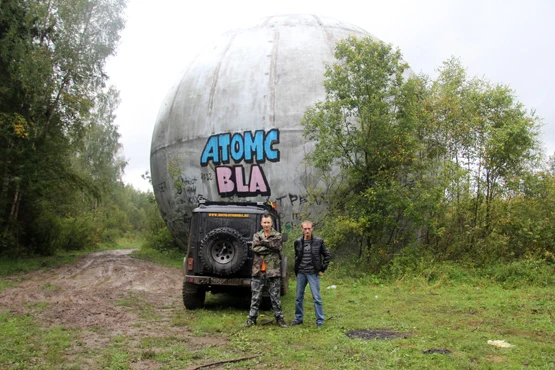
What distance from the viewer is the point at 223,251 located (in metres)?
8.27

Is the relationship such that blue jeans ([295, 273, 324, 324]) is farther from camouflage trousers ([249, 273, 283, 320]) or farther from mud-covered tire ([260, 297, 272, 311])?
mud-covered tire ([260, 297, 272, 311])

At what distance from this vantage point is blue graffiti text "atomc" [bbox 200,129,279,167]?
43.6 feet

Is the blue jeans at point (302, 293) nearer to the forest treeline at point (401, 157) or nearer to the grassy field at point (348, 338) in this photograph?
the grassy field at point (348, 338)

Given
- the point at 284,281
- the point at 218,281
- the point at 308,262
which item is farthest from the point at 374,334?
the point at 284,281

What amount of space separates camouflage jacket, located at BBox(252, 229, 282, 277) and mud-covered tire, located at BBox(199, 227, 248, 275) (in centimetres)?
66

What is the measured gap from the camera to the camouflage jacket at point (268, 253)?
7445mm

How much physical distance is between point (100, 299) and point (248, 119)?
252 inches

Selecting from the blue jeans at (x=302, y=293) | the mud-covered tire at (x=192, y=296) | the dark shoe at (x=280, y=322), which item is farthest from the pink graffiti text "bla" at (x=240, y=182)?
the dark shoe at (x=280, y=322)

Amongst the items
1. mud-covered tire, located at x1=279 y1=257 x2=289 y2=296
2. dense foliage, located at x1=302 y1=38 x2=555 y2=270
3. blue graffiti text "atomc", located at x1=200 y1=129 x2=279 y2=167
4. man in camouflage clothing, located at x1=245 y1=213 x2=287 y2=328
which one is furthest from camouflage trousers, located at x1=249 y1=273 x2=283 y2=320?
blue graffiti text "atomc", located at x1=200 y1=129 x2=279 y2=167

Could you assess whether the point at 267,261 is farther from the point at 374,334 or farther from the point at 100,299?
the point at 100,299

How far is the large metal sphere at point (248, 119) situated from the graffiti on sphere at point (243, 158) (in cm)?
3

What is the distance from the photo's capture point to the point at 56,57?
15.7 metres

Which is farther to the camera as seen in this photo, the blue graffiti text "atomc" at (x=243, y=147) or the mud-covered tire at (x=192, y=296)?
the blue graffiti text "atomc" at (x=243, y=147)

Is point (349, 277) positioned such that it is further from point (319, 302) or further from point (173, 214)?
point (173, 214)
